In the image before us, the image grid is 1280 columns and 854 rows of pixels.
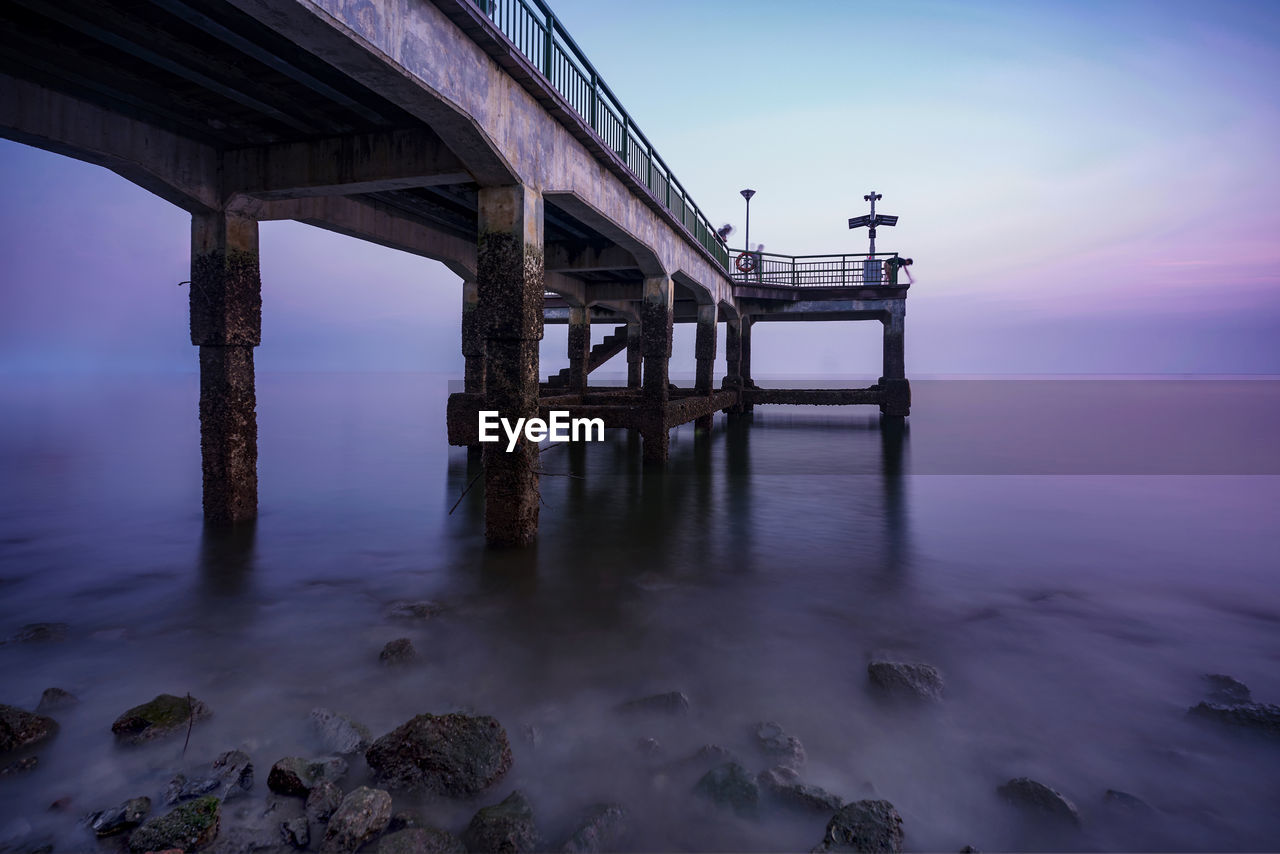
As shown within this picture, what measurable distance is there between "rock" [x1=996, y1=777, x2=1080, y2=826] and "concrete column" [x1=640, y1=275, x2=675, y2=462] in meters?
11.5

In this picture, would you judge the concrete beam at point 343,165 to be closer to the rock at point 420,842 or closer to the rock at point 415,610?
the rock at point 415,610

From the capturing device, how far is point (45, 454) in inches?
701

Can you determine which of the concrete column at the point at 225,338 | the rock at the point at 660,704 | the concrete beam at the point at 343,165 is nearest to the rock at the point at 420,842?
the rock at the point at 660,704

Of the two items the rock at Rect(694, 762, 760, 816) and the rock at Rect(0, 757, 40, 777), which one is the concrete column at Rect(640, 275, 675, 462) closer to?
the rock at Rect(694, 762, 760, 816)

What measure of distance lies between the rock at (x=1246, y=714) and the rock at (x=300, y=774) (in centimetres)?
525

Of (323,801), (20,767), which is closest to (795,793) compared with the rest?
(323,801)

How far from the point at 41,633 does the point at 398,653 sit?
10.3ft

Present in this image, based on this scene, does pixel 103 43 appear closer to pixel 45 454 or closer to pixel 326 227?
pixel 326 227

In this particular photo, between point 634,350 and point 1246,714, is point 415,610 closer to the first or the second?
point 1246,714

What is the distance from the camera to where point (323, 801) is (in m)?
3.19

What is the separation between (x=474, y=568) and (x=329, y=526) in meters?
3.35

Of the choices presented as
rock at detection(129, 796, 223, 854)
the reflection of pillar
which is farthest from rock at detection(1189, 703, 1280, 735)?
the reflection of pillar

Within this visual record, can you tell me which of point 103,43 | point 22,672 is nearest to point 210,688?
point 22,672

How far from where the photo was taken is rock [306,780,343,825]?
10.3ft
